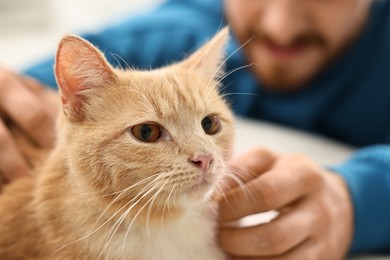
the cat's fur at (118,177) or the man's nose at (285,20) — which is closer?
the cat's fur at (118,177)

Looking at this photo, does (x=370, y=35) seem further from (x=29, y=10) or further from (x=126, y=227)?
(x=29, y=10)

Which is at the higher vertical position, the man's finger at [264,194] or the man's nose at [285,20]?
the man's nose at [285,20]

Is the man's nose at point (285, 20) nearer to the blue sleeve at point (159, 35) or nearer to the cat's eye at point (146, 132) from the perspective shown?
the blue sleeve at point (159, 35)

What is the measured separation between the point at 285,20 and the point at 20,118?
80 cm

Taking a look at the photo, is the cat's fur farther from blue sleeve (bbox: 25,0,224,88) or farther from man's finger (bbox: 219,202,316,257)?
blue sleeve (bbox: 25,0,224,88)

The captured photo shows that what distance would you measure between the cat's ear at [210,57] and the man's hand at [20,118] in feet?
1.08

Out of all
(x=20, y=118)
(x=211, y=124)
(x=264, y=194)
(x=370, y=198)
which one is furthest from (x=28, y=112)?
(x=370, y=198)

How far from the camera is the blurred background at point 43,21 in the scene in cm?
222

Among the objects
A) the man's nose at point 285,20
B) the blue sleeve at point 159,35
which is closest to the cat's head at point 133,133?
the man's nose at point 285,20

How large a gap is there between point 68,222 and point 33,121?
0.30m

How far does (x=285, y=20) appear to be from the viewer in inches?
54.9

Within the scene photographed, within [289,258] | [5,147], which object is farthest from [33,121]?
[289,258]

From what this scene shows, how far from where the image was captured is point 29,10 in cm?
237

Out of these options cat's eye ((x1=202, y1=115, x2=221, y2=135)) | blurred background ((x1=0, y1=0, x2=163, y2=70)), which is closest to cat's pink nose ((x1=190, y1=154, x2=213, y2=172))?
cat's eye ((x1=202, y1=115, x2=221, y2=135))
